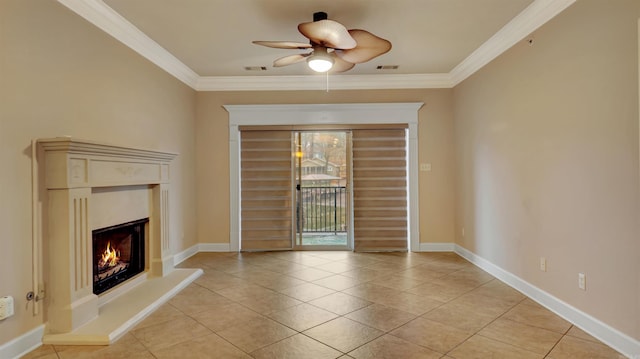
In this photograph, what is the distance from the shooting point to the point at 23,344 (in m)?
2.38

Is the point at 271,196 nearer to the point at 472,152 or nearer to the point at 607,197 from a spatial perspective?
the point at 472,152

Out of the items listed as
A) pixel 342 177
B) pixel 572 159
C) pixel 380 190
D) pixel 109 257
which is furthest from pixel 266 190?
pixel 572 159

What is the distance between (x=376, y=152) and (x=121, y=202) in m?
3.66

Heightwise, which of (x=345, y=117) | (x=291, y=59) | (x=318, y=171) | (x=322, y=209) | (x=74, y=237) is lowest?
(x=322, y=209)

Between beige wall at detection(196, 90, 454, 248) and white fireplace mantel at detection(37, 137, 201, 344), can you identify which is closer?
white fireplace mantel at detection(37, 137, 201, 344)

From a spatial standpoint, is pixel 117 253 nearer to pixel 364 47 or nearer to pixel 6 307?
pixel 6 307

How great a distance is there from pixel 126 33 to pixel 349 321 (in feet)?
11.9

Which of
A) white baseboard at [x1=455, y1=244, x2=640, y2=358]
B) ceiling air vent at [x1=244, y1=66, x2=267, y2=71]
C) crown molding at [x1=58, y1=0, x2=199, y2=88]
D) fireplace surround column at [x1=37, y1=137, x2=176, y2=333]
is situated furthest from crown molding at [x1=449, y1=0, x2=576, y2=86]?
fireplace surround column at [x1=37, y1=137, x2=176, y2=333]

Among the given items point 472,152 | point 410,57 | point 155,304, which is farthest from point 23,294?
point 472,152

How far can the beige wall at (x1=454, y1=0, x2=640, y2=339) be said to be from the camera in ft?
7.64

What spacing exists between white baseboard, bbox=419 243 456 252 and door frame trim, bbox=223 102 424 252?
0.27 ft

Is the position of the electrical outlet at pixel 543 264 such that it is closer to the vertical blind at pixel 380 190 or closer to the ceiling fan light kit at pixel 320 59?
the vertical blind at pixel 380 190

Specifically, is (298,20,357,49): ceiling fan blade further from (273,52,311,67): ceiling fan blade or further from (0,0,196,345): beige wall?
(0,0,196,345): beige wall

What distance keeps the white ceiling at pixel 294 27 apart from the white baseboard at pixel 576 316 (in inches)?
100
